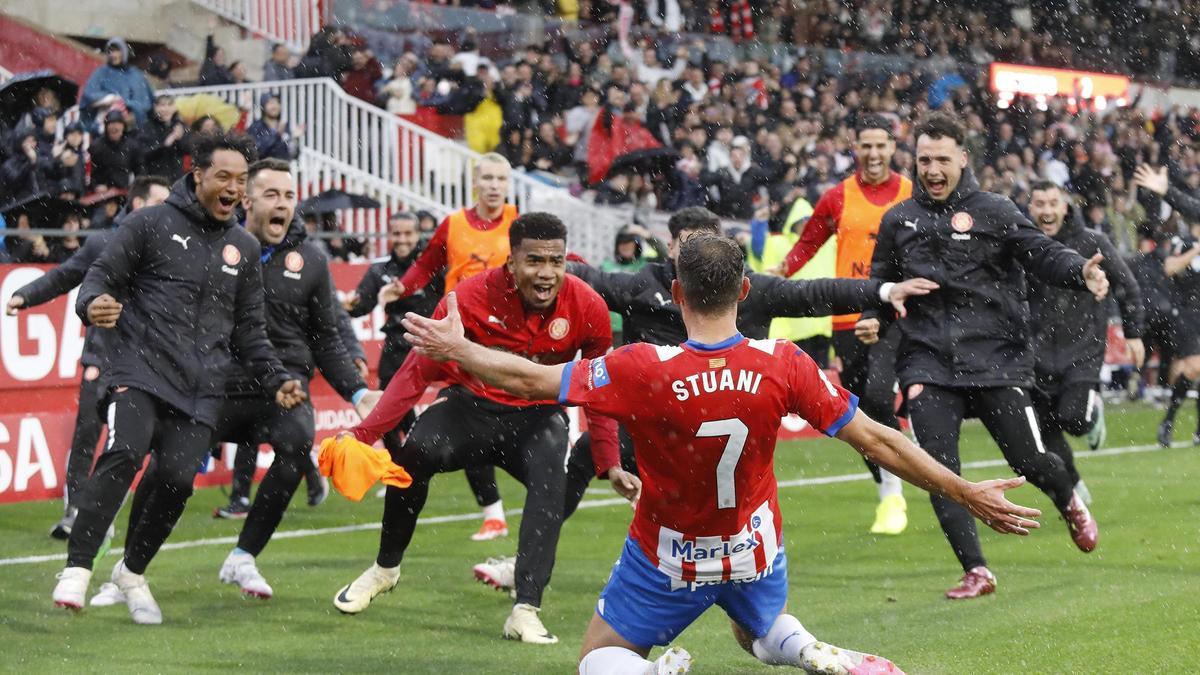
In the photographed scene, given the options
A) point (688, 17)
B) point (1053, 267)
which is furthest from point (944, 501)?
point (688, 17)

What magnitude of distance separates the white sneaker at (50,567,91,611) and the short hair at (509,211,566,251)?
258 cm

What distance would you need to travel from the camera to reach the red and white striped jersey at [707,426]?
15.9 ft

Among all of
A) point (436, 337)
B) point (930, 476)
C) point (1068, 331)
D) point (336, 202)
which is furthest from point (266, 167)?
point (336, 202)

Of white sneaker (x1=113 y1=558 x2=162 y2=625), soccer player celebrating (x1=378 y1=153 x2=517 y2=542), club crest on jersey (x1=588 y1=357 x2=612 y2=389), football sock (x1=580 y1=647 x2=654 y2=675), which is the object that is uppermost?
club crest on jersey (x1=588 y1=357 x2=612 y2=389)

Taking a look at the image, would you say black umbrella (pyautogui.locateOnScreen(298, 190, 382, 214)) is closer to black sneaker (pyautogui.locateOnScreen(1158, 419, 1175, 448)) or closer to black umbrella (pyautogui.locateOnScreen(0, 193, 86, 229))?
black umbrella (pyautogui.locateOnScreen(0, 193, 86, 229))

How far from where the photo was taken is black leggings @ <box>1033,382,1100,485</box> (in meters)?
10.8

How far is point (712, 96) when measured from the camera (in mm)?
24516

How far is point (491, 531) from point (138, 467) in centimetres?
338

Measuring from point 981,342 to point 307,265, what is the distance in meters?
3.70

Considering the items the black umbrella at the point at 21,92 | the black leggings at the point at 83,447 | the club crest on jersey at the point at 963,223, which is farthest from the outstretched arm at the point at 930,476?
the black umbrella at the point at 21,92

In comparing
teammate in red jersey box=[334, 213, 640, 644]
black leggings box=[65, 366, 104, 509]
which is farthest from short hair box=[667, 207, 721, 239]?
black leggings box=[65, 366, 104, 509]

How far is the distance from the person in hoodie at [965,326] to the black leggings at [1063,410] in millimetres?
2561

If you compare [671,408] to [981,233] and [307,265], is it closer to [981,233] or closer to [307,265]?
[981,233]

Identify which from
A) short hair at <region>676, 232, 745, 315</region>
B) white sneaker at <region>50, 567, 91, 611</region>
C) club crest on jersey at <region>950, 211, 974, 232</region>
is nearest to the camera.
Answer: short hair at <region>676, 232, 745, 315</region>
